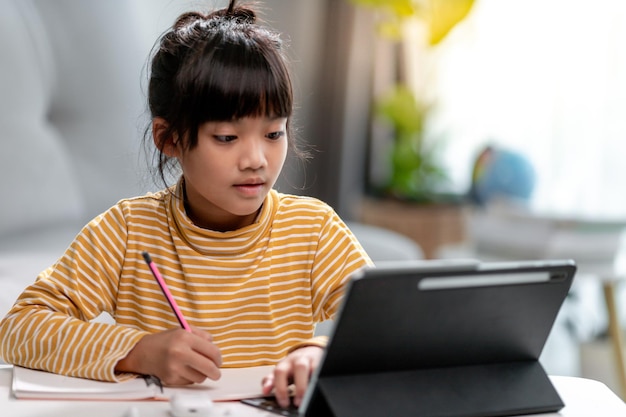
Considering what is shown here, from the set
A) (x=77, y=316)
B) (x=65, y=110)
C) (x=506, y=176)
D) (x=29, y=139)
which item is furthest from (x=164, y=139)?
(x=506, y=176)

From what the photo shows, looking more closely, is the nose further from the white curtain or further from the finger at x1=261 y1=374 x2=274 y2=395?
the white curtain

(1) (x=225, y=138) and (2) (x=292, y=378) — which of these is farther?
(1) (x=225, y=138)

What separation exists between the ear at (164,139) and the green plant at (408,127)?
2.42 metres

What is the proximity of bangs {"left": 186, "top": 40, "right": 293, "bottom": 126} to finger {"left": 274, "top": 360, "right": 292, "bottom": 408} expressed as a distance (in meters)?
0.27

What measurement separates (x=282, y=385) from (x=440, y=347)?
0.14 metres

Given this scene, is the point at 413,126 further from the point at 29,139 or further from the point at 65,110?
the point at 29,139

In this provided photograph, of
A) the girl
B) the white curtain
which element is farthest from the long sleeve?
the white curtain

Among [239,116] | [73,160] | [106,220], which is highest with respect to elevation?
[239,116]

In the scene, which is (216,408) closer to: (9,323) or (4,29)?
(9,323)

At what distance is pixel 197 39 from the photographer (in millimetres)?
956

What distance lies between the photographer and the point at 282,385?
0.78 metres

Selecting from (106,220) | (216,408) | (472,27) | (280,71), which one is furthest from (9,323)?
(472,27)

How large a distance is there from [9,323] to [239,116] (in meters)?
0.31

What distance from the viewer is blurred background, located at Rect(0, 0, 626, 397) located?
7.04 feet
